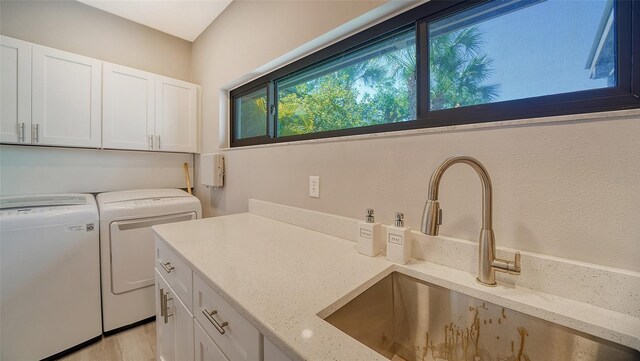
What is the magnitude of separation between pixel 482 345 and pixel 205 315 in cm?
87

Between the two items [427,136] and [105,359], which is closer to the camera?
[427,136]

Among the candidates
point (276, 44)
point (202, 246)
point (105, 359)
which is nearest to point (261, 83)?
point (276, 44)

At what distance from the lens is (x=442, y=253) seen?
868 millimetres

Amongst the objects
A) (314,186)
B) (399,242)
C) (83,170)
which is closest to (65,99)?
(83,170)

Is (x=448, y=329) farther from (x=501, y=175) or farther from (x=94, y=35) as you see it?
(x=94, y=35)

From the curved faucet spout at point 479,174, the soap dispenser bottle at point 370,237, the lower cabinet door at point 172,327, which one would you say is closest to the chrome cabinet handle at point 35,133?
the lower cabinet door at point 172,327

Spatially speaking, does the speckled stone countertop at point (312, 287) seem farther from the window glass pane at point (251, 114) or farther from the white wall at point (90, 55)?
the white wall at point (90, 55)

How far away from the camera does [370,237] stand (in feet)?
3.16

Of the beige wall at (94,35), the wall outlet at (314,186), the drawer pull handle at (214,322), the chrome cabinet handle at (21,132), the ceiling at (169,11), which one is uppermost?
the ceiling at (169,11)

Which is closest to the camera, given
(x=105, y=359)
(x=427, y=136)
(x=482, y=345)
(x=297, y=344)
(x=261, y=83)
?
(x=297, y=344)

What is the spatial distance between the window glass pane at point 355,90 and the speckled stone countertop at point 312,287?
0.67 metres

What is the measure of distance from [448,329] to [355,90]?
1.15 metres

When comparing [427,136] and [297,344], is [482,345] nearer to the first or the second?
[297,344]

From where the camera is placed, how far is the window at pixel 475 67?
0.68 m
